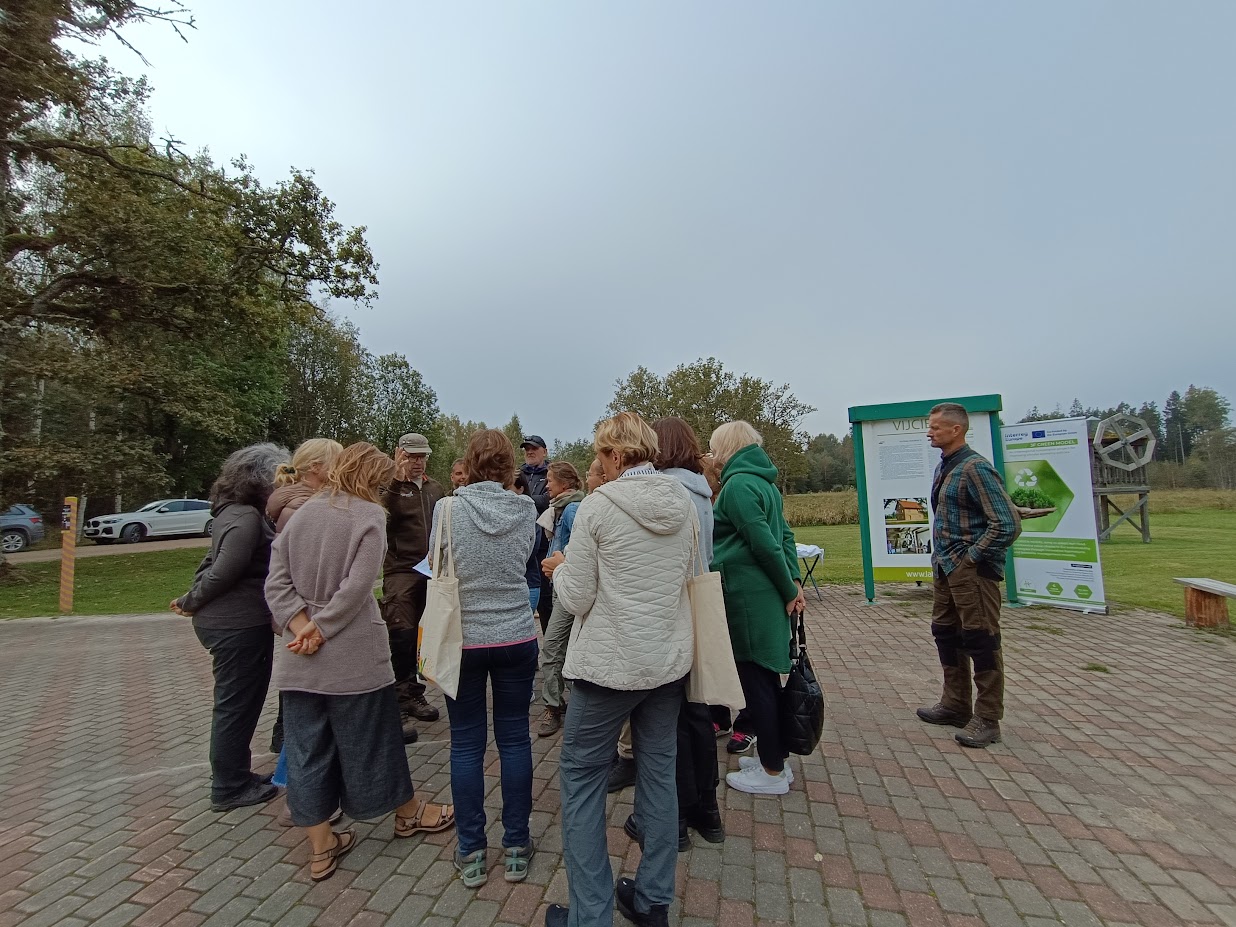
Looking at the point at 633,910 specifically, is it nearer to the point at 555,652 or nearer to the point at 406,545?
the point at 555,652

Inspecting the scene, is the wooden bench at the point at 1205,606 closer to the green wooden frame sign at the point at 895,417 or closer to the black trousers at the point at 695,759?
the green wooden frame sign at the point at 895,417

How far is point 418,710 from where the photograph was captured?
171 inches

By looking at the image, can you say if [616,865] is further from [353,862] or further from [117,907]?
[117,907]

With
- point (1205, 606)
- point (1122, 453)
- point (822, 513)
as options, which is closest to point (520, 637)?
point (1205, 606)

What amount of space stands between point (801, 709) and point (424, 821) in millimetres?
1926

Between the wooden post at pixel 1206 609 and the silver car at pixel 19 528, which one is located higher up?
the silver car at pixel 19 528

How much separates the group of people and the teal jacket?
0.01 m

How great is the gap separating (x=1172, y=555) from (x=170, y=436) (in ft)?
120

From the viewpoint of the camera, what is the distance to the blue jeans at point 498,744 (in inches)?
99.0

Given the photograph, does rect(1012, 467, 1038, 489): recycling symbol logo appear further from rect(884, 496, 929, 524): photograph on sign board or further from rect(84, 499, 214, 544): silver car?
rect(84, 499, 214, 544): silver car

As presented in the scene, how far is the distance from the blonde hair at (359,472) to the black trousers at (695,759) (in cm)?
172

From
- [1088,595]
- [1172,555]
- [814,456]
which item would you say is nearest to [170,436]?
[1088,595]

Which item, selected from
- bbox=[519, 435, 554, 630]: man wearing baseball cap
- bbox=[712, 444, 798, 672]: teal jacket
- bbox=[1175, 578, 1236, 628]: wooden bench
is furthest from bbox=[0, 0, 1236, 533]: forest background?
bbox=[1175, 578, 1236, 628]: wooden bench

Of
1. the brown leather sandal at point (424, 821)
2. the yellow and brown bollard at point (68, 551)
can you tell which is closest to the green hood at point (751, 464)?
the brown leather sandal at point (424, 821)
